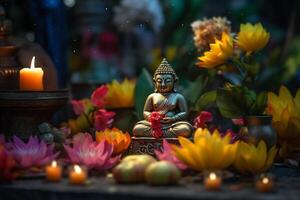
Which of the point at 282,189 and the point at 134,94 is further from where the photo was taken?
the point at 134,94

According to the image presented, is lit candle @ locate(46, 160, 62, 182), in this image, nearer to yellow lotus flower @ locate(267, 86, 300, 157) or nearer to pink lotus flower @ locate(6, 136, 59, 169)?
pink lotus flower @ locate(6, 136, 59, 169)

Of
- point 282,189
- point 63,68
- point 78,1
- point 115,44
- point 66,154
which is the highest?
point 78,1

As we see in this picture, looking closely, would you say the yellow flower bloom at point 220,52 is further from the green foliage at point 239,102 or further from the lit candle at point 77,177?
the lit candle at point 77,177

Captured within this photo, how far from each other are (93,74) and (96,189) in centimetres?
263

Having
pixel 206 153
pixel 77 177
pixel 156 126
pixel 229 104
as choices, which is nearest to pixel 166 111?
pixel 156 126

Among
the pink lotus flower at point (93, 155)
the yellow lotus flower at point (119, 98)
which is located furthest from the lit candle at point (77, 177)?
the yellow lotus flower at point (119, 98)

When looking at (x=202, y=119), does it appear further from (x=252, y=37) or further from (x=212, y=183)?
(x=212, y=183)

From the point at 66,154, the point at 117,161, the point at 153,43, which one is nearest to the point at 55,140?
the point at 66,154

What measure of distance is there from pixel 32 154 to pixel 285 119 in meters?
0.72

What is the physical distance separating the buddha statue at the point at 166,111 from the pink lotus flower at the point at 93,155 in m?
0.14

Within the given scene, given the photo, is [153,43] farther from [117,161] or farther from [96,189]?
[96,189]

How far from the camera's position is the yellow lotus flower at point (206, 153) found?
5.42 feet

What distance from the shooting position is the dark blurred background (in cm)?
272

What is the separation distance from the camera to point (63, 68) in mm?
2812
